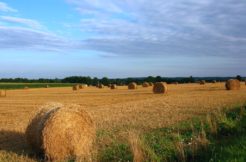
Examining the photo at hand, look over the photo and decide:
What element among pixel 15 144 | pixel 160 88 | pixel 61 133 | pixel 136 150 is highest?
pixel 160 88

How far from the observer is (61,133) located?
10914 millimetres

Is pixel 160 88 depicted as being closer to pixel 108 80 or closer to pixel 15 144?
pixel 15 144

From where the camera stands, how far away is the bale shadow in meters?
10.8

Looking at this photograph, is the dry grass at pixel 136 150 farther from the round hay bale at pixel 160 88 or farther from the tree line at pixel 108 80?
the tree line at pixel 108 80

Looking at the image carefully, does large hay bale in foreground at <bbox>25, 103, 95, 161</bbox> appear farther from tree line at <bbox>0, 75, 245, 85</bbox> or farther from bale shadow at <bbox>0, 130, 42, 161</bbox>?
tree line at <bbox>0, 75, 245, 85</bbox>

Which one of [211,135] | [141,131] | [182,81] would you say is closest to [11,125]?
[141,131]

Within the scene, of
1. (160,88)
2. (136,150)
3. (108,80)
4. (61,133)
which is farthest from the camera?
(108,80)

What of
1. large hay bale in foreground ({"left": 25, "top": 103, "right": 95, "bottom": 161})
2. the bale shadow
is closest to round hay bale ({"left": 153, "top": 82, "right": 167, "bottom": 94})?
the bale shadow

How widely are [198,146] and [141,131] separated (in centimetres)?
374

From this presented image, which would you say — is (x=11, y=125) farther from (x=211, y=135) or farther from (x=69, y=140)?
(x=211, y=135)

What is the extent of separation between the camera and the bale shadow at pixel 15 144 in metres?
10.8

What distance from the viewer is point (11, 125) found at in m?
15.9

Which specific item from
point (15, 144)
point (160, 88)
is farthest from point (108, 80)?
point (15, 144)

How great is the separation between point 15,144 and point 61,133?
1.93 meters
